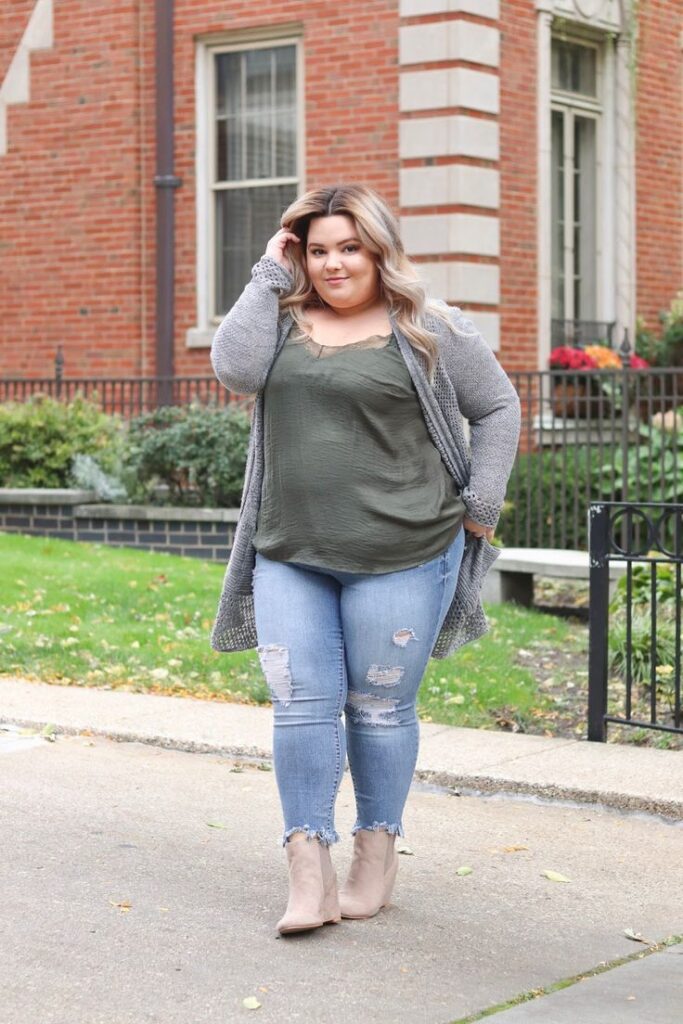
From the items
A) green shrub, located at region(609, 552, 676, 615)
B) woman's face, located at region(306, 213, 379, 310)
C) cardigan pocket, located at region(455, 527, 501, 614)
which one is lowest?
green shrub, located at region(609, 552, 676, 615)

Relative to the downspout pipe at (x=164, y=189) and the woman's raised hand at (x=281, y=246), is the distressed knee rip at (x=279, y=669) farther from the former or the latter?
the downspout pipe at (x=164, y=189)

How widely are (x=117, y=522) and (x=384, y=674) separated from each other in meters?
8.57

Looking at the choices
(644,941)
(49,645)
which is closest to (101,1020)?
(644,941)

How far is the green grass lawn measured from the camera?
27.4ft

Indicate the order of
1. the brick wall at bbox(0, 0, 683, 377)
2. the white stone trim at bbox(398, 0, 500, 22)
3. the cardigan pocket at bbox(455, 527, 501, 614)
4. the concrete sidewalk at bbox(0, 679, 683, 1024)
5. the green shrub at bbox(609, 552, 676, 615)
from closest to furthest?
the concrete sidewalk at bbox(0, 679, 683, 1024) → the cardigan pocket at bbox(455, 527, 501, 614) → the green shrub at bbox(609, 552, 676, 615) → the white stone trim at bbox(398, 0, 500, 22) → the brick wall at bbox(0, 0, 683, 377)

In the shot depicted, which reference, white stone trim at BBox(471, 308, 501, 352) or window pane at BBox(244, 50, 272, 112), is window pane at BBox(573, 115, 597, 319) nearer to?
white stone trim at BBox(471, 308, 501, 352)

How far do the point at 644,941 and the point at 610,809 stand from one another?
1.55 metres

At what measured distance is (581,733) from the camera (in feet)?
26.0

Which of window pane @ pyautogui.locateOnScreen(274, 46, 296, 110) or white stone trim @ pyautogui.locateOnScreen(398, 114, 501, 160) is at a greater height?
window pane @ pyautogui.locateOnScreen(274, 46, 296, 110)

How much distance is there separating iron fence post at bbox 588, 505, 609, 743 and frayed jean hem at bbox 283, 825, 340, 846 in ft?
9.08

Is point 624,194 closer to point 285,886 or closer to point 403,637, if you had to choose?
point 285,886


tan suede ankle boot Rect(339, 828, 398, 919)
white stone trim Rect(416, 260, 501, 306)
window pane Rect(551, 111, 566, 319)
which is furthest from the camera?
window pane Rect(551, 111, 566, 319)

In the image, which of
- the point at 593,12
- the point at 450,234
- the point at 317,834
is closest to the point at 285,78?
the point at 450,234

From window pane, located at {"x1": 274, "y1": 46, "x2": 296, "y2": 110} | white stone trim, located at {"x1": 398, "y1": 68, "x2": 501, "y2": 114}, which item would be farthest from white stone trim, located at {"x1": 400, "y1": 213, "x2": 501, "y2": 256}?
window pane, located at {"x1": 274, "y1": 46, "x2": 296, "y2": 110}
